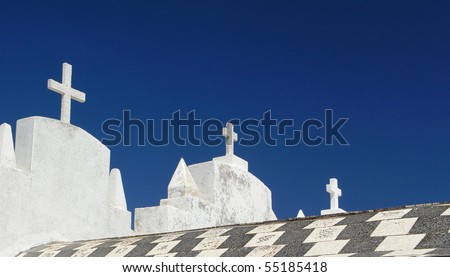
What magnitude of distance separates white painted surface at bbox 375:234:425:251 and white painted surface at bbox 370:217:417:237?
0.33 feet

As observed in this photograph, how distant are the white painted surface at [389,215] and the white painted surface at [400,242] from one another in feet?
1.55

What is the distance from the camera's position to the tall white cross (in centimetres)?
1041

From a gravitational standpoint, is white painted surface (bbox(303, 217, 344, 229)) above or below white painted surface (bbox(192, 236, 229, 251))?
above

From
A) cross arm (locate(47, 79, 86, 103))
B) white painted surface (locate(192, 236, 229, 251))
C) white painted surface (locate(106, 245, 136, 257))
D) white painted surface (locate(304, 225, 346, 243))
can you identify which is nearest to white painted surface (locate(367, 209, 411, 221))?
white painted surface (locate(304, 225, 346, 243))

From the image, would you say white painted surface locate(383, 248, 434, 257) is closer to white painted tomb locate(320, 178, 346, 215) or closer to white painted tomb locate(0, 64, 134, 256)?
white painted tomb locate(0, 64, 134, 256)

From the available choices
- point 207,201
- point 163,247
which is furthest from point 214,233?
point 207,201

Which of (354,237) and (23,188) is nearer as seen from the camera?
(354,237)

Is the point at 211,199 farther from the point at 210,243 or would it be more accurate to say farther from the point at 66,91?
→ the point at 210,243

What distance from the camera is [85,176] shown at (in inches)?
414
